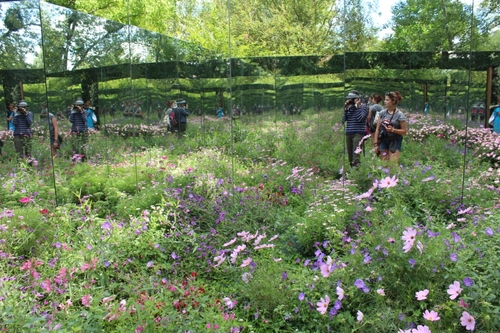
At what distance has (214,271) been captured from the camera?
11.2ft

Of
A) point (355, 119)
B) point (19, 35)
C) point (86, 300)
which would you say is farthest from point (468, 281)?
point (19, 35)

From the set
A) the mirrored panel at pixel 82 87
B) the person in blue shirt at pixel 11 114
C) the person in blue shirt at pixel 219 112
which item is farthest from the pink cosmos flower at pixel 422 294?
the person in blue shirt at pixel 219 112

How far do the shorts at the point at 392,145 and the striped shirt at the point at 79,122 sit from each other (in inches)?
135

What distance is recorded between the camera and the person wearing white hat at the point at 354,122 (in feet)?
15.3

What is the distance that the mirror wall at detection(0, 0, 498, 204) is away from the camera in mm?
4441

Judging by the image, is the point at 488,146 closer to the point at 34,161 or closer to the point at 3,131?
the point at 34,161

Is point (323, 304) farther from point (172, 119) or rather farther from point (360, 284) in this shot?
point (172, 119)

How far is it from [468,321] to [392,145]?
2810 millimetres


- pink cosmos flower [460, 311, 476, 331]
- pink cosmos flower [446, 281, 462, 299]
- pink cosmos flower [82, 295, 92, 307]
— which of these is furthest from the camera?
pink cosmos flower [82, 295, 92, 307]

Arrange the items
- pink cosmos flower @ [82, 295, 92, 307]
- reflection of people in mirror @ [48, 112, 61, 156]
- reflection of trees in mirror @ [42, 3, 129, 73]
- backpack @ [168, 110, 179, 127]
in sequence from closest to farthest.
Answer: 1. pink cosmos flower @ [82, 295, 92, 307]
2. reflection of trees in mirror @ [42, 3, 129, 73]
3. reflection of people in mirror @ [48, 112, 61, 156]
4. backpack @ [168, 110, 179, 127]

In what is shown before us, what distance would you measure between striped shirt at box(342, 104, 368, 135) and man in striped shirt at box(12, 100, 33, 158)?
3396 mm

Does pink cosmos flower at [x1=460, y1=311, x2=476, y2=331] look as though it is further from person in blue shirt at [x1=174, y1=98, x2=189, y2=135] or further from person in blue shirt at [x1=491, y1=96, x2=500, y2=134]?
person in blue shirt at [x1=174, y1=98, x2=189, y2=135]

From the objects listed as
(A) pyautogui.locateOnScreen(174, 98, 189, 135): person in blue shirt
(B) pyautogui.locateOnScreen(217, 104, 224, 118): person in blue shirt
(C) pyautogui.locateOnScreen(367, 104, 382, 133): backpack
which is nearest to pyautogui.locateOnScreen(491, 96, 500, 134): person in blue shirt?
(C) pyautogui.locateOnScreen(367, 104, 382, 133): backpack

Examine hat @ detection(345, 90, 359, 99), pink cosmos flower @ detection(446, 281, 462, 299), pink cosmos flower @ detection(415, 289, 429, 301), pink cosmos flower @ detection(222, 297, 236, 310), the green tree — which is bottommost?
pink cosmos flower @ detection(222, 297, 236, 310)
